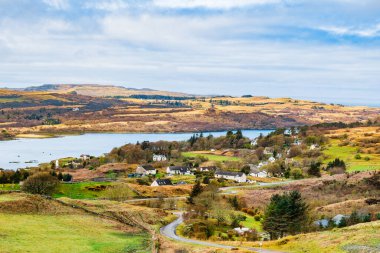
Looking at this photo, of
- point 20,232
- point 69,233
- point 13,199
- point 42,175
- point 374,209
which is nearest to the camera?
point 20,232

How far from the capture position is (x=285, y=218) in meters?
54.0

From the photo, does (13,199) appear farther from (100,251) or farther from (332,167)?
(332,167)

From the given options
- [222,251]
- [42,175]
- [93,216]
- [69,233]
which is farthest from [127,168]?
[222,251]

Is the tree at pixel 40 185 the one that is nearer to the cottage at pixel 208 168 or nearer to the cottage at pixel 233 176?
the cottage at pixel 233 176

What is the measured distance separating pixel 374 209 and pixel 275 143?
11374 centimetres

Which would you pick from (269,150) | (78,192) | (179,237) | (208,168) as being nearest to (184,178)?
(208,168)

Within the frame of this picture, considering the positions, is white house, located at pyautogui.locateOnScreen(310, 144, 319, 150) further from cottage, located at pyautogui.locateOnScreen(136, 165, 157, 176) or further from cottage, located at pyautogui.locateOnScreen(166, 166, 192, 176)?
cottage, located at pyautogui.locateOnScreen(136, 165, 157, 176)

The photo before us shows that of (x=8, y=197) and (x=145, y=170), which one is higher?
(x=8, y=197)

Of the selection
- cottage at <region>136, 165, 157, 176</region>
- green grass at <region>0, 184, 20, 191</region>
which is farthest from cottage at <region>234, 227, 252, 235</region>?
cottage at <region>136, 165, 157, 176</region>

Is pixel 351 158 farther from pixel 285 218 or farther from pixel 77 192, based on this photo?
pixel 285 218

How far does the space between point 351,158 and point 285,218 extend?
93.9m

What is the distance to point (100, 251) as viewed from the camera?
38969mm

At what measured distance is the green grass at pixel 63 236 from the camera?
3875cm

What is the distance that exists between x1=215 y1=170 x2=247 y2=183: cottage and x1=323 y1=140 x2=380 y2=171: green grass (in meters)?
28.1
